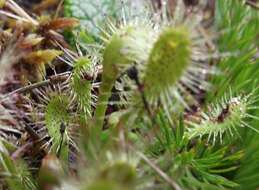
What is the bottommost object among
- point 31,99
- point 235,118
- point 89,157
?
point 235,118

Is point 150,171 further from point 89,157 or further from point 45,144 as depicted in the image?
point 45,144

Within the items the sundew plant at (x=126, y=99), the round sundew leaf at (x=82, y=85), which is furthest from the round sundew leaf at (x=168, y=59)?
the round sundew leaf at (x=82, y=85)

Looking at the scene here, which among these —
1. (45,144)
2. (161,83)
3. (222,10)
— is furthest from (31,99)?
(222,10)

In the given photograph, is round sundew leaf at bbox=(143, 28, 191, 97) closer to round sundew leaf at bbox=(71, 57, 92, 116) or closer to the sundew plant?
the sundew plant

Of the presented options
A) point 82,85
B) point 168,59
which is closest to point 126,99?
point 82,85

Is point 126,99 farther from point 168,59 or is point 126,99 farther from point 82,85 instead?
point 168,59

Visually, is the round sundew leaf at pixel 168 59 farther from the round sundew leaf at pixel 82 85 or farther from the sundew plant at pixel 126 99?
the round sundew leaf at pixel 82 85

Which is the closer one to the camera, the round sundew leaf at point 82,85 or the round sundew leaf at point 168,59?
the round sundew leaf at point 168,59
